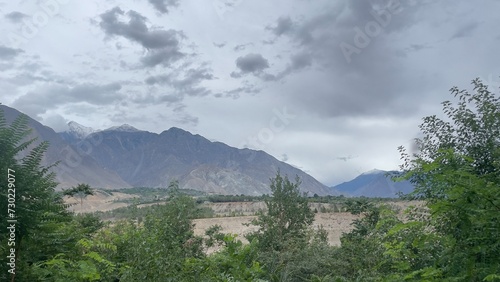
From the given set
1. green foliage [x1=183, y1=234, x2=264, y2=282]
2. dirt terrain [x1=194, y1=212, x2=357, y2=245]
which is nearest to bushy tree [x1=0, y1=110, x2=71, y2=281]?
green foliage [x1=183, y1=234, x2=264, y2=282]

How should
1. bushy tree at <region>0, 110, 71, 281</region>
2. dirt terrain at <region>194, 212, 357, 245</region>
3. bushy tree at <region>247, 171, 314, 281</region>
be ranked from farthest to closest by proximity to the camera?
1. dirt terrain at <region>194, 212, 357, 245</region>
2. bushy tree at <region>247, 171, 314, 281</region>
3. bushy tree at <region>0, 110, 71, 281</region>

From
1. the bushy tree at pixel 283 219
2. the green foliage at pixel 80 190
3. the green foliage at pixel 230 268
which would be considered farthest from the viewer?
the bushy tree at pixel 283 219

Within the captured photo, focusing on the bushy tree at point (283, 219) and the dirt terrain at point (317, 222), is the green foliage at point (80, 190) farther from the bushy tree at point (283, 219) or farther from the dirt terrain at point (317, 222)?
the dirt terrain at point (317, 222)

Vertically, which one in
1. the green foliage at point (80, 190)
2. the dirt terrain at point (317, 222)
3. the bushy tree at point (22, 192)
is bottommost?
the dirt terrain at point (317, 222)

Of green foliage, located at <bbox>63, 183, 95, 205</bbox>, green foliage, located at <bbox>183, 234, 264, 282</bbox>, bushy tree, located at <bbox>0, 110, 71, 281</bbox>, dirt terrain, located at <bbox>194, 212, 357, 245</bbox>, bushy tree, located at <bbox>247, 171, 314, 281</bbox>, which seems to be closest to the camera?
bushy tree, located at <bbox>0, 110, 71, 281</bbox>

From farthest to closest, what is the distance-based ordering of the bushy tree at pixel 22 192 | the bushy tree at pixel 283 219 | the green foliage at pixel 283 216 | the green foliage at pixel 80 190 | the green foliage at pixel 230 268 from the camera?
the green foliage at pixel 283 216 < the bushy tree at pixel 283 219 < the green foliage at pixel 80 190 < the green foliage at pixel 230 268 < the bushy tree at pixel 22 192

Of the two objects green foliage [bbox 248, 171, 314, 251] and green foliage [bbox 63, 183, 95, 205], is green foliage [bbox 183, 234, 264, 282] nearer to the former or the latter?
green foliage [bbox 63, 183, 95, 205]

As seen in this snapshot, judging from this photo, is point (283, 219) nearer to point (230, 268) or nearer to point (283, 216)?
point (283, 216)

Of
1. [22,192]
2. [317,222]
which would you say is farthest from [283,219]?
[317,222]

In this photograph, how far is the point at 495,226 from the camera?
4320 millimetres

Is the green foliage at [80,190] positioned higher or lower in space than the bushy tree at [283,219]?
higher

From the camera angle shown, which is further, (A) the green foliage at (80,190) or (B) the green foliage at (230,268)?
(A) the green foliage at (80,190)

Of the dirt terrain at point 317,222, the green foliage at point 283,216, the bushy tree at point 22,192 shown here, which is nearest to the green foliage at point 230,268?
the bushy tree at point 22,192

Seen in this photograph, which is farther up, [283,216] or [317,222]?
[283,216]
